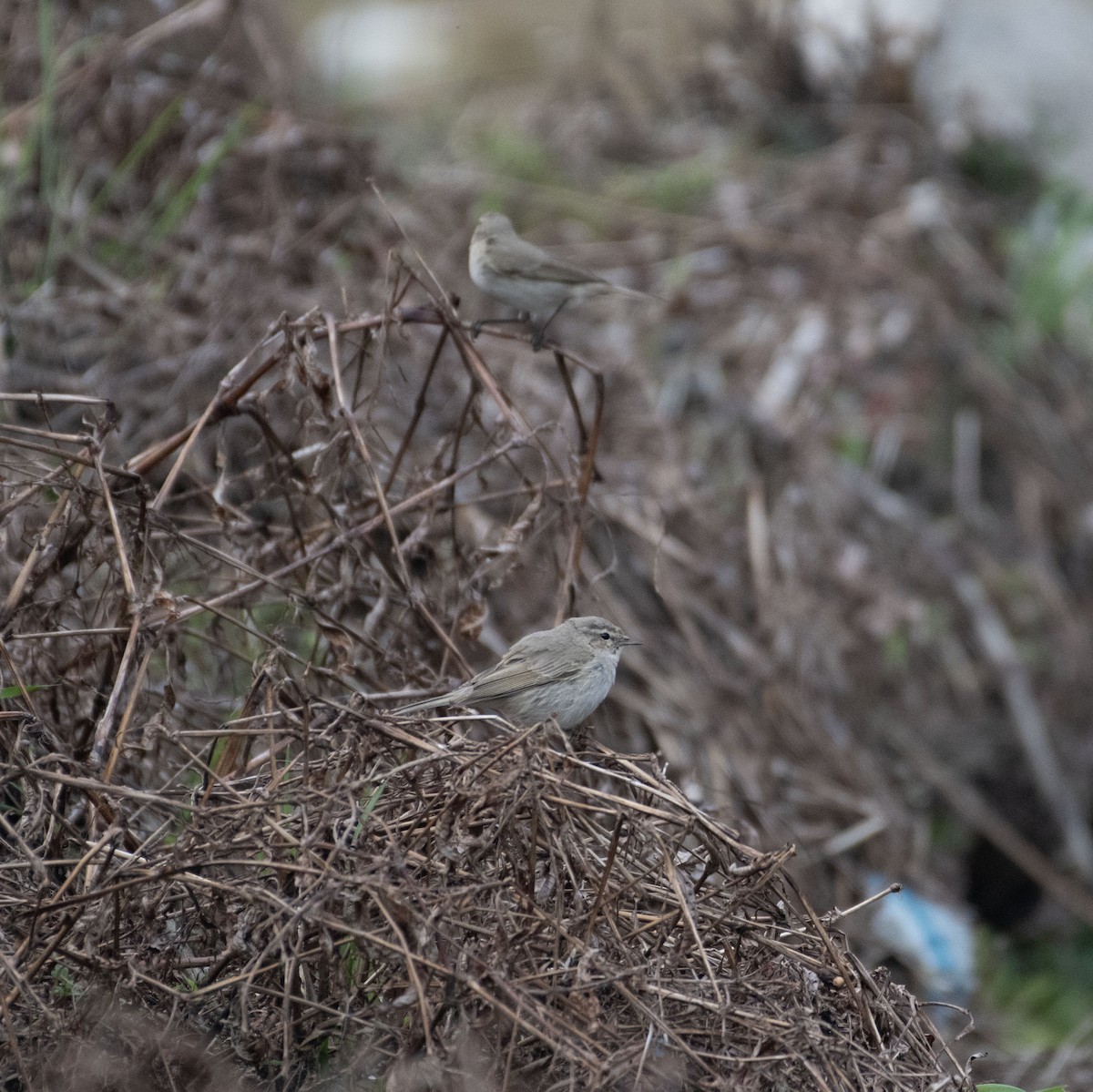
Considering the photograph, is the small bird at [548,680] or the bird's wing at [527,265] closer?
the small bird at [548,680]

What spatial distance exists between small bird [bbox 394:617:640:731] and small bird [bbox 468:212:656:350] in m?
1.24

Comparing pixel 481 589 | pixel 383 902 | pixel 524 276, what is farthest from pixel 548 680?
pixel 524 276

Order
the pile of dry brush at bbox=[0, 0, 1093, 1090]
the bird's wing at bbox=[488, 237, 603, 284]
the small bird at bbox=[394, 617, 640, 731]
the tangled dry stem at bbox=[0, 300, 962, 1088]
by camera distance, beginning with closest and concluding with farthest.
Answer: the tangled dry stem at bbox=[0, 300, 962, 1088]
the pile of dry brush at bbox=[0, 0, 1093, 1090]
the small bird at bbox=[394, 617, 640, 731]
the bird's wing at bbox=[488, 237, 603, 284]

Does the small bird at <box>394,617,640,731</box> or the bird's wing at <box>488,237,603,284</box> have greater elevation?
the bird's wing at <box>488,237,603,284</box>

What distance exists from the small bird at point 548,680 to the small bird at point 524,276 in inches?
48.7

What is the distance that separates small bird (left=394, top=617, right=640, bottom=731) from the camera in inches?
158

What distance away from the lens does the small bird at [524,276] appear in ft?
15.9

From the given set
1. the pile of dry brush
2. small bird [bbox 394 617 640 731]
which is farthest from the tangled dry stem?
small bird [bbox 394 617 640 731]

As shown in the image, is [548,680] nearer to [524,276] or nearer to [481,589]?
[481,589]

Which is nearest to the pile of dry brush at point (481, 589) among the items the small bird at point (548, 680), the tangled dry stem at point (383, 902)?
the tangled dry stem at point (383, 902)

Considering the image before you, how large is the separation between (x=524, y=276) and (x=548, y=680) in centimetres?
159

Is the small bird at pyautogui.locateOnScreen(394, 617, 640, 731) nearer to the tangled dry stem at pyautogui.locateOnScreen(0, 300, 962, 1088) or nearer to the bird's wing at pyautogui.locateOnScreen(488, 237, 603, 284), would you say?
the tangled dry stem at pyautogui.locateOnScreen(0, 300, 962, 1088)

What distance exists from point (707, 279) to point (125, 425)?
5.00 meters

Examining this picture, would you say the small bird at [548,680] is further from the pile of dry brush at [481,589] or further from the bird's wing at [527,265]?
the bird's wing at [527,265]
